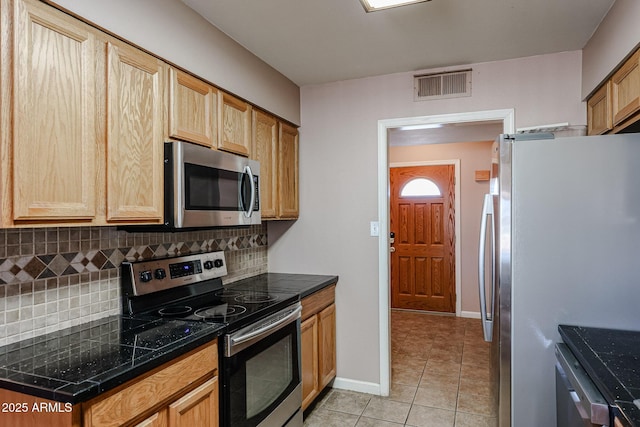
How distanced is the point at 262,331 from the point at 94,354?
2.50 feet

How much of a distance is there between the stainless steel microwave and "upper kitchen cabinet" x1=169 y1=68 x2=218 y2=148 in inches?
3.3

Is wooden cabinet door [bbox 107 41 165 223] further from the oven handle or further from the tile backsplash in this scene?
the oven handle

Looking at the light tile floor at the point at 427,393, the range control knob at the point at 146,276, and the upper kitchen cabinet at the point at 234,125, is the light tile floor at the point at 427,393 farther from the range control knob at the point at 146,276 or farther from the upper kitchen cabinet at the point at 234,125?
the upper kitchen cabinet at the point at 234,125

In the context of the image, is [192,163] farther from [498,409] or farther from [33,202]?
[498,409]

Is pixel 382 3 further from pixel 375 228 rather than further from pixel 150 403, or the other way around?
pixel 150 403

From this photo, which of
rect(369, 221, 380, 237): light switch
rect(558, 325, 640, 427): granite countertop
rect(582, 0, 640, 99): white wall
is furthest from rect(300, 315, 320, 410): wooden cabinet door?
rect(582, 0, 640, 99): white wall

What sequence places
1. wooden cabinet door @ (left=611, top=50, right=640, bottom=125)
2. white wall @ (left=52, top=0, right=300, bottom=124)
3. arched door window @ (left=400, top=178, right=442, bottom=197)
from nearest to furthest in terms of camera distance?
white wall @ (left=52, top=0, right=300, bottom=124)
wooden cabinet door @ (left=611, top=50, right=640, bottom=125)
arched door window @ (left=400, top=178, right=442, bottom=197)

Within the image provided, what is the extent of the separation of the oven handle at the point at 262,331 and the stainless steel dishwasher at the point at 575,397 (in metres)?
1.31

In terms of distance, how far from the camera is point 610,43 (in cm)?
197

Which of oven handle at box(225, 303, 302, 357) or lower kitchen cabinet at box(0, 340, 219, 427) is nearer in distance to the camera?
lower kitchen cabinet at box(0, 340, 219, 427)

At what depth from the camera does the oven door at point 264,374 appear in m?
1.73

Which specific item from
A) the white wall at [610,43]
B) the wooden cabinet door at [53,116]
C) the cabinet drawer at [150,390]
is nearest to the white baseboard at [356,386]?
the cabinet drawer at [150,390]

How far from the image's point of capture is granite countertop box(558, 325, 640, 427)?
1112 millimetres

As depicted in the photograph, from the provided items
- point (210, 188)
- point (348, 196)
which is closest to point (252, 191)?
point (210, 188)
